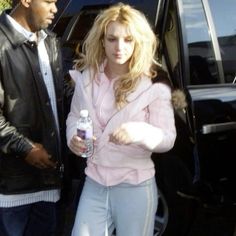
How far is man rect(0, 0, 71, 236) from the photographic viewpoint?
2.36m

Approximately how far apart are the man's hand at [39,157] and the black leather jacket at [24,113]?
27mm

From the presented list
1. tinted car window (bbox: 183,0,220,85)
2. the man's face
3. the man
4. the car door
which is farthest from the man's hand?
tinted car window (bbox: 183,0,220,85)

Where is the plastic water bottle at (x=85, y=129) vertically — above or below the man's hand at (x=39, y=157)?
above

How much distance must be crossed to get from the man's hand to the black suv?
0.51 metres

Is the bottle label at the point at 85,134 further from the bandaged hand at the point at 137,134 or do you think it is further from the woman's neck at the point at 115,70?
the woman's neck at the point at 115,70

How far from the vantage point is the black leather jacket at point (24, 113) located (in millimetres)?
2348

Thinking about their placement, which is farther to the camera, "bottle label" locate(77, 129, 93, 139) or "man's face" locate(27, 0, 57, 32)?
"man's face" locate(27, 0, 57, 32)

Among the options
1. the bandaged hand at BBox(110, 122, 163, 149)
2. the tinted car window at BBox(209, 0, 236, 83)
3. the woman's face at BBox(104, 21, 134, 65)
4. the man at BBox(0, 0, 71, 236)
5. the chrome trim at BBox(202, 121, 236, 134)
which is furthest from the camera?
the tinted car window at BBox(209, 0, 236, 83)

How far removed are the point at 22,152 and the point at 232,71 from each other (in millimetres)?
1395

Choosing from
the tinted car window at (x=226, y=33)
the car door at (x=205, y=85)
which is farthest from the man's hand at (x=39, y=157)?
the tinted car window at (x=226, y=33)

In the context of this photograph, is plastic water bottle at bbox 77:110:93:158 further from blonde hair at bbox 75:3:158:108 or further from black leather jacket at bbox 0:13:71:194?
black leather jacket at bbox 0:13:71:194

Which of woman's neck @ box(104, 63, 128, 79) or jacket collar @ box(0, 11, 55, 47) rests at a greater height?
jacket collar @ box(0, 11, 55, 47)

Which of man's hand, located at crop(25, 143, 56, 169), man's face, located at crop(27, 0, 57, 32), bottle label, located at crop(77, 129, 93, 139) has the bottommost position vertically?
man's hand, located at crop(25, 143, 56, 169)

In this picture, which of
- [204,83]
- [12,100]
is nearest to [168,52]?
[204,83]
